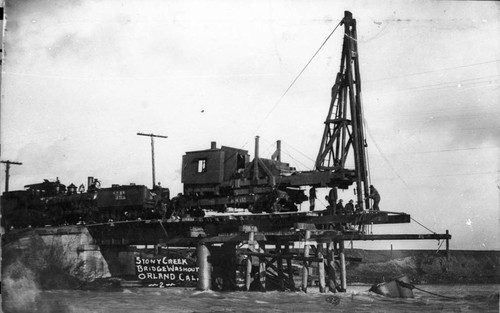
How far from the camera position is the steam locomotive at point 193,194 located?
72.8ft

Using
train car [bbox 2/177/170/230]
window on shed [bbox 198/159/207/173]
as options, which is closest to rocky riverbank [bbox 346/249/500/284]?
train car [bbox 2/177/170/230]

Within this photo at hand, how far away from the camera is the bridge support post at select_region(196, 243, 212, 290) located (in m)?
20.4

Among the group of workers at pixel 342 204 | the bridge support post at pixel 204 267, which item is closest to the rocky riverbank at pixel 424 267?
the bridge support post at pixel 204 267

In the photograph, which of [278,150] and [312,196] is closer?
[312,196]

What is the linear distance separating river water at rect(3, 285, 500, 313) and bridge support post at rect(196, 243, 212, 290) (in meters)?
0.41

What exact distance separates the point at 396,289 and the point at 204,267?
7591 millimetres

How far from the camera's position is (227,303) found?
1791 cm

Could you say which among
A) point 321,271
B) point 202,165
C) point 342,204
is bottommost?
point 321,271

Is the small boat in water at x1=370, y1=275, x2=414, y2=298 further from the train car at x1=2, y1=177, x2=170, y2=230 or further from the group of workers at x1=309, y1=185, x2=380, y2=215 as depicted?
the train car at x1=2, y1=177, x2=170, y2=230

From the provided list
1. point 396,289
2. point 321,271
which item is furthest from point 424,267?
point 321,271

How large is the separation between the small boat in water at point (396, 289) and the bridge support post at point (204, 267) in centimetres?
665

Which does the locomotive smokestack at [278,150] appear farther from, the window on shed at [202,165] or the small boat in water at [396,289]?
the small boat in water at [396,289]

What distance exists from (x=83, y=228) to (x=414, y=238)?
17.9 metres

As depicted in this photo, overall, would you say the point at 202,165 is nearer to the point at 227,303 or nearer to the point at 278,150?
the point at 278,150
